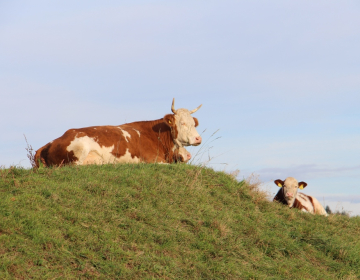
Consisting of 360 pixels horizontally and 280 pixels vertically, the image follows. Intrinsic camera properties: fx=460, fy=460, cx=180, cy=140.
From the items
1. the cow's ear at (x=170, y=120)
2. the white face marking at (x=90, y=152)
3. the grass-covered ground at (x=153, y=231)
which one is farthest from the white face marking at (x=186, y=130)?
the grass-covered ground at (x=153, y=231)

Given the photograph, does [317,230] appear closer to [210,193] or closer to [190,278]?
[210,193]

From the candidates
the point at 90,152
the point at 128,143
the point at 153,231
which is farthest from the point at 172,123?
the point at 153,231

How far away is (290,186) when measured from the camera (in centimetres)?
1554

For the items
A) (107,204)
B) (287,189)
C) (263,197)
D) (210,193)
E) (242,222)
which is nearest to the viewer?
(107,204)

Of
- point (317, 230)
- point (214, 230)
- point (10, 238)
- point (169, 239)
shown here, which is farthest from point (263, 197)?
point (10, 238)

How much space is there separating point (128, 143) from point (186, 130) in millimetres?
2123

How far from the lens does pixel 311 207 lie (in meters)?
16.1

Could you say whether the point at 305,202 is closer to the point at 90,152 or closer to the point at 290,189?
the point at 290,189

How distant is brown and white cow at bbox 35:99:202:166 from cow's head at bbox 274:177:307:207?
140 inches

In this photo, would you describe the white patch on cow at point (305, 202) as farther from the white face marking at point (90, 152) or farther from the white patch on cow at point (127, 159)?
the white face marking at point (90, 152)

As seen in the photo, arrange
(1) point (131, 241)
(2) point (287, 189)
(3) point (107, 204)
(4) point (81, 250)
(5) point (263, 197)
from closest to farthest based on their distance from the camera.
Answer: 1. (4) point (81, 250)
2. (1) point (131, 241)
3. (3) point (107, 204)
4. (5) point (263, 197)
5. (2) point (287, 189)

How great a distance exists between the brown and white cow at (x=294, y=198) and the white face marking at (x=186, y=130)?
360 cm

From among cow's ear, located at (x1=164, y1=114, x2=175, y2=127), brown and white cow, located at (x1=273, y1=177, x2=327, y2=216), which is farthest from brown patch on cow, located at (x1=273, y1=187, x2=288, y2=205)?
cow's ear, located at (x1=164, y1=114, x2=175, y2=127)

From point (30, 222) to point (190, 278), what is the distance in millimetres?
2768
